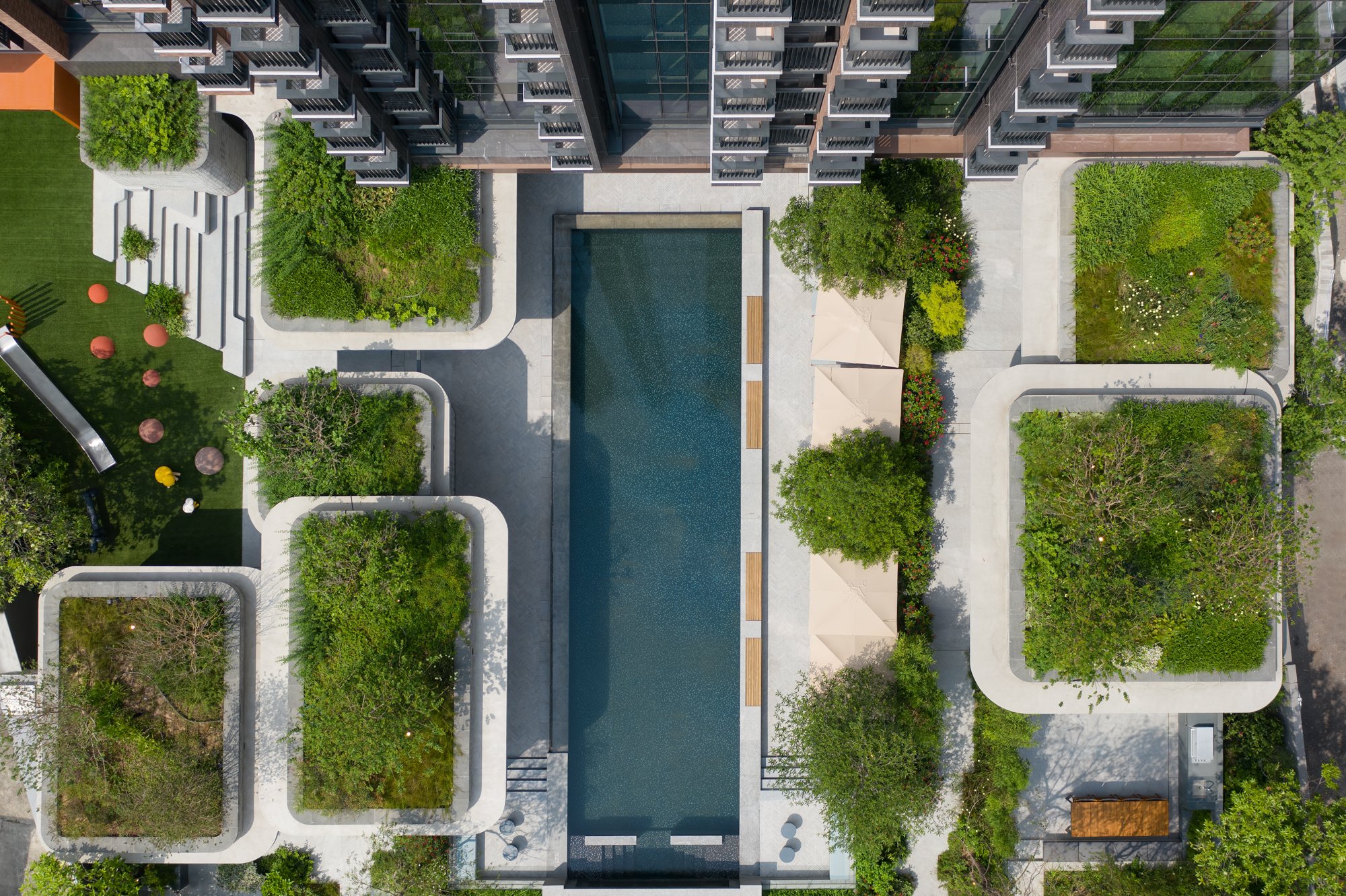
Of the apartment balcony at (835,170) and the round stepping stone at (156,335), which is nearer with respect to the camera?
the apartment balcony at (835,170)

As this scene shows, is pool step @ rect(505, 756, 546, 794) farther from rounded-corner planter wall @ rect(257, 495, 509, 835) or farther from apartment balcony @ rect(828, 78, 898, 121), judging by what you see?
apartment balcony @ rect(828, 78, 898, 121)

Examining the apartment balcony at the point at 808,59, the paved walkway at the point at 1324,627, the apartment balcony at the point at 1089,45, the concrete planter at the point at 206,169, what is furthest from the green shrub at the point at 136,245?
the paved walkway at the point at 1324,627

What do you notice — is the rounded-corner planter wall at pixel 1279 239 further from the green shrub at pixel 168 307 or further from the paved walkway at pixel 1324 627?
the green shrub at pixel 168 307

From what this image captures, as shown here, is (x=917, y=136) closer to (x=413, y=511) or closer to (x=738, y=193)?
(x=738, y=193)

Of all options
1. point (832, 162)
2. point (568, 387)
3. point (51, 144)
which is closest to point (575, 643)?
point (568, 387)

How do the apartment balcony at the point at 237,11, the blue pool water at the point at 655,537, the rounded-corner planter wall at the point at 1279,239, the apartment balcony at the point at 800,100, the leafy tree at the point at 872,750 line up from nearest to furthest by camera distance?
the apartment balcony at the point at 237,11 → the apartment balcony at the point at 800,100 → the leafy tree at the point at 872,750 → the rounded-corner planter wall at the point at 1279,239 → the blue pool water at the point at 655,537

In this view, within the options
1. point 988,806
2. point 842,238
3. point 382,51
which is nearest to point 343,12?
point 382,51

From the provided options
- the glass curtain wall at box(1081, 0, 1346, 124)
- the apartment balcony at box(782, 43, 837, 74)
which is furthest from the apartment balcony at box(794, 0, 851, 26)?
the glass curtain wall at box(1081, 0, 1346, 124)
